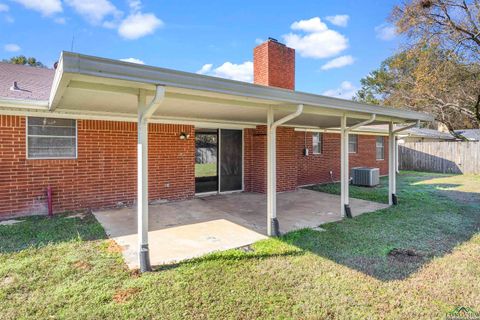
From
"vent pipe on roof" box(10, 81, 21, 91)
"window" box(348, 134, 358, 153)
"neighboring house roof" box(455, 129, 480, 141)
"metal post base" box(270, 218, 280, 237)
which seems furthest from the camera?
"neighboring house roof" box(455, 129, 480, 141)

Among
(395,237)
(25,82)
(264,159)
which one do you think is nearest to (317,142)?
(264,159)

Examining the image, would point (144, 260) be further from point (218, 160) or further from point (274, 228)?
point (218, 160)

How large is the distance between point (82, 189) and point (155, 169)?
176cm

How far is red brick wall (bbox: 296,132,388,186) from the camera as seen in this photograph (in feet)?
34.9

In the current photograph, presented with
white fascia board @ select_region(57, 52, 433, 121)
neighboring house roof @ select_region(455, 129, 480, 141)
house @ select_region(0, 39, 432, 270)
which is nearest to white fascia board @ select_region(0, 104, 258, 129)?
house @ select_region(0, 39, 432, 270)

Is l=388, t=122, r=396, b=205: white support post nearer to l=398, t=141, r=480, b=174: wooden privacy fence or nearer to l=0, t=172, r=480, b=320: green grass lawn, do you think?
l=0, t=172, r=480, b=320: green grass lawn

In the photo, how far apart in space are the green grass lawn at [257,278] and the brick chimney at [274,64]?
5.54 meters

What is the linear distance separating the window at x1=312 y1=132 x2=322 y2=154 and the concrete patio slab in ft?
9.15

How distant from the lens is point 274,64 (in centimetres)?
903

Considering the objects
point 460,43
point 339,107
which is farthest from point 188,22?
point 460,43

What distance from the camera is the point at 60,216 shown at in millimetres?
5965

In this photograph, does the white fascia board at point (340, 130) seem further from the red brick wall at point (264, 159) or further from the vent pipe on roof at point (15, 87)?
the vent pipe on roof at point (15, 87)

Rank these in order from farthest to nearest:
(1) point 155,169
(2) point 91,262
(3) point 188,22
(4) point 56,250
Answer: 1. (3) point 188,22
2. (1) point 155,169
3. (4) point 56,250
4. (2) point 91,262

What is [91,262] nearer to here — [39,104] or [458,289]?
[39,104]
